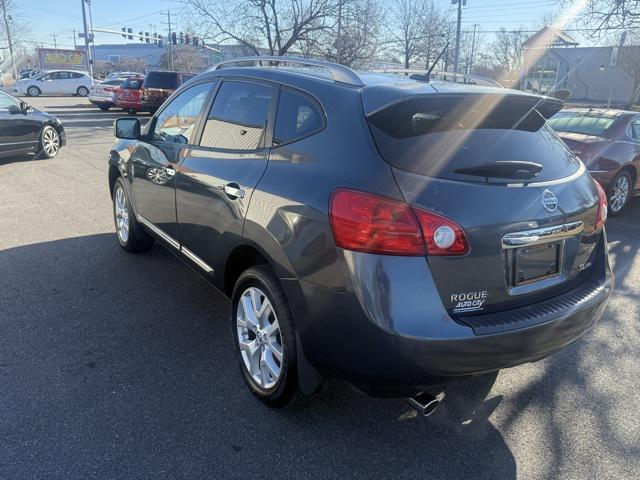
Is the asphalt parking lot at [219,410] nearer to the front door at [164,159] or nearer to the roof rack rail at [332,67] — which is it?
the front door at [164,159]

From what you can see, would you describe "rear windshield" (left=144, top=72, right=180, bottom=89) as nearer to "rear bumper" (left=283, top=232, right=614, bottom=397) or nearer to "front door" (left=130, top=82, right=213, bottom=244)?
"front door" (left=130, top=82, right=213, bottom=244)

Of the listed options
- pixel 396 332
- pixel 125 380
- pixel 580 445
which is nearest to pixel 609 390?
pixel 580 445

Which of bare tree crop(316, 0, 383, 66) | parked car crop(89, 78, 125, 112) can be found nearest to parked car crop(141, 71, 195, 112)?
parked car crop(89, 78, 125, 112)

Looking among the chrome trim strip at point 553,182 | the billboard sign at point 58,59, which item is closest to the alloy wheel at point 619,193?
the chrome trim strip at point 553,182

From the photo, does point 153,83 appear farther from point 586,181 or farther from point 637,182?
point 586,181

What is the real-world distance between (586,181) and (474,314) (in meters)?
1.17

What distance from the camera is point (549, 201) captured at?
2.47 meters

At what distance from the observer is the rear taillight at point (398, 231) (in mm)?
2162

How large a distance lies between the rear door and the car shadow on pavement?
683 millimetres

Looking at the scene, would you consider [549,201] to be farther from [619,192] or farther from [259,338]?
[619,192]

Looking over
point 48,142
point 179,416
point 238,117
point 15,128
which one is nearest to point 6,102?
point 15,128

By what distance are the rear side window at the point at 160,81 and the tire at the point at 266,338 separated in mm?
20618

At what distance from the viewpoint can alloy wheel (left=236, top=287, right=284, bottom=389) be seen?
2.77 m

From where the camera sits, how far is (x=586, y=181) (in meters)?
2.86
